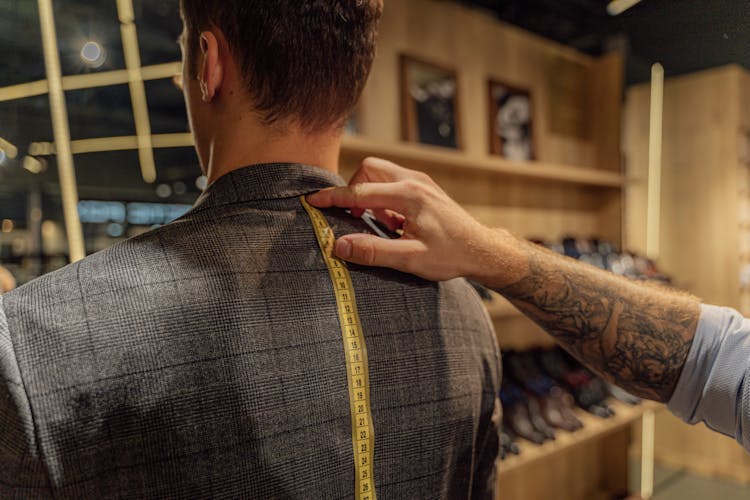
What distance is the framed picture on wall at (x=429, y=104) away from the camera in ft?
8.80

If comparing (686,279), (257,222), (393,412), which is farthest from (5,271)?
(686,279)

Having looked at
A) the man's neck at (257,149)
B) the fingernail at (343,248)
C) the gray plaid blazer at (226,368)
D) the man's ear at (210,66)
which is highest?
the man's ear at (210,66)

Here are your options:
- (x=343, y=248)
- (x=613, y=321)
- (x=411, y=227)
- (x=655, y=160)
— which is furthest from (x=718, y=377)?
(x=655, y=160)

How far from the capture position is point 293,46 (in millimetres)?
789

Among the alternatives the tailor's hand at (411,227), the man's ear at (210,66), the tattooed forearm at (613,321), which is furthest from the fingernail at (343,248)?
the tattooed forearm at (613,321)

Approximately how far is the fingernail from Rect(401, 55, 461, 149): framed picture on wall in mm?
1930

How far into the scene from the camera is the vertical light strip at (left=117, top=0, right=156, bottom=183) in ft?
5.80

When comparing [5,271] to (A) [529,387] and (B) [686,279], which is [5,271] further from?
(B) [686,279]

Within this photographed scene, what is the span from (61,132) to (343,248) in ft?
4.10

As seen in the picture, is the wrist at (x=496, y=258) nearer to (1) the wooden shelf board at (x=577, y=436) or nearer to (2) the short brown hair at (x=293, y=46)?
(2) the short brown hair at (x=293, y=46)

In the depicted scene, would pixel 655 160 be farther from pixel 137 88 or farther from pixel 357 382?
pixel 357 382

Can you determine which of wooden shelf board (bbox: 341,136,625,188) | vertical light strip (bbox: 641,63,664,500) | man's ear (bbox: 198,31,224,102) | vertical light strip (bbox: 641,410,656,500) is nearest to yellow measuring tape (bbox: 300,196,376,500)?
man's ear (bbox: 198,31,224,102)

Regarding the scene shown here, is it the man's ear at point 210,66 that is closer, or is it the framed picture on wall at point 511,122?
the man's ear at point 210,66

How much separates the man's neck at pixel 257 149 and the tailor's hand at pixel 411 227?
0.07 meters
